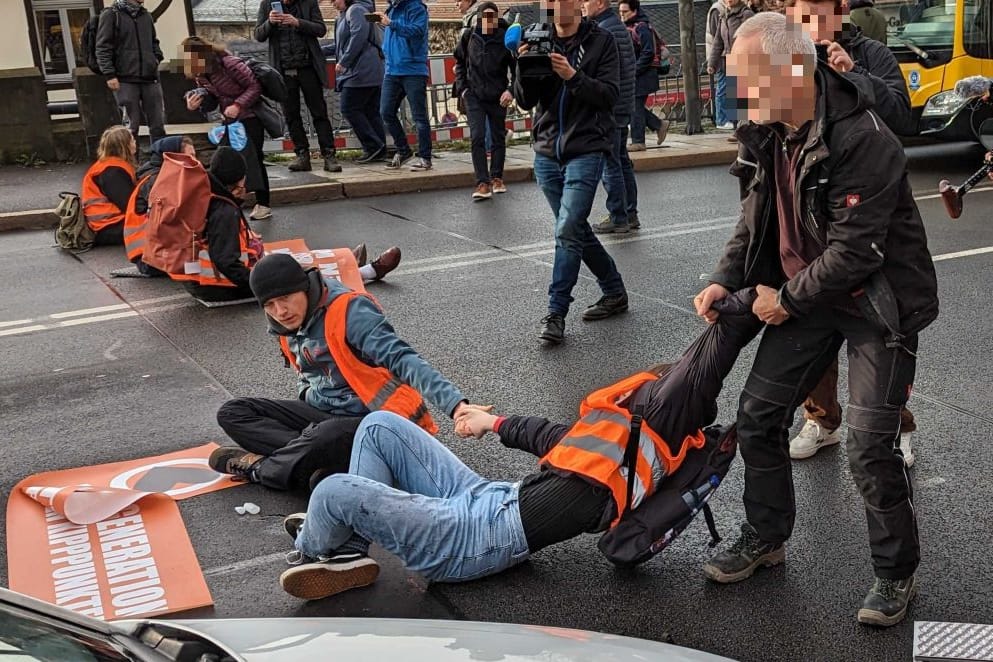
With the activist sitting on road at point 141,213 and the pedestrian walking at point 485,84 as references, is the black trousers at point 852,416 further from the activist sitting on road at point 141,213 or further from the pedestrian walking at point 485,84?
the pedestrian walking at point 485,84

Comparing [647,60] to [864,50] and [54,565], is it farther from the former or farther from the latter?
[54,565]

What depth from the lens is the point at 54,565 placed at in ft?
13.5

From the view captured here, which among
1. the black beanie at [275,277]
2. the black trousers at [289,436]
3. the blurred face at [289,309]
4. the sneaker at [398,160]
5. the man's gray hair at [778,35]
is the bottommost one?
the black trousers at [289,436]

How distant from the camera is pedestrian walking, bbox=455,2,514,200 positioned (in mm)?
10852

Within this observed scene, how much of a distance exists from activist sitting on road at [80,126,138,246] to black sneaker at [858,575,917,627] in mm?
7507

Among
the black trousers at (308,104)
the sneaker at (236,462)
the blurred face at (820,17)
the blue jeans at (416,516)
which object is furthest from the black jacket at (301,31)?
the blue jeans at (416,516)

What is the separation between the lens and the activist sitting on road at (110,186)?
9375 mm

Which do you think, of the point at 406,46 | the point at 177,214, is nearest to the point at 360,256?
the point at 177,214

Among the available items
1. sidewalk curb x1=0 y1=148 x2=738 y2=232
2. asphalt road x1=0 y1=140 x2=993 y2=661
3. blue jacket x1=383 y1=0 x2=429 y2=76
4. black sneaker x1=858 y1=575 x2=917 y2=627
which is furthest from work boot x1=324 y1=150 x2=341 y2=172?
black sneaker x1=858 y1=575 x2=917 y2=627

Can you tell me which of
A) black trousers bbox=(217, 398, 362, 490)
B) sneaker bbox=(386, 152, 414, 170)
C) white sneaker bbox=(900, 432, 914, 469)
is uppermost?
sneaker bbox=(386, 152, 414, 170)

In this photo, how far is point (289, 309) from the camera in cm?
452

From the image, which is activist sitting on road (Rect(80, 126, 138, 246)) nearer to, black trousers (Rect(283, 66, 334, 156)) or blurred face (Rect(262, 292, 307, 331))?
black trousers (Rect(283, 66, 334, 156))

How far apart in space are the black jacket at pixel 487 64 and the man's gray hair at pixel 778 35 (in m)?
7.72

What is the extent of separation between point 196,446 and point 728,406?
256 cm
